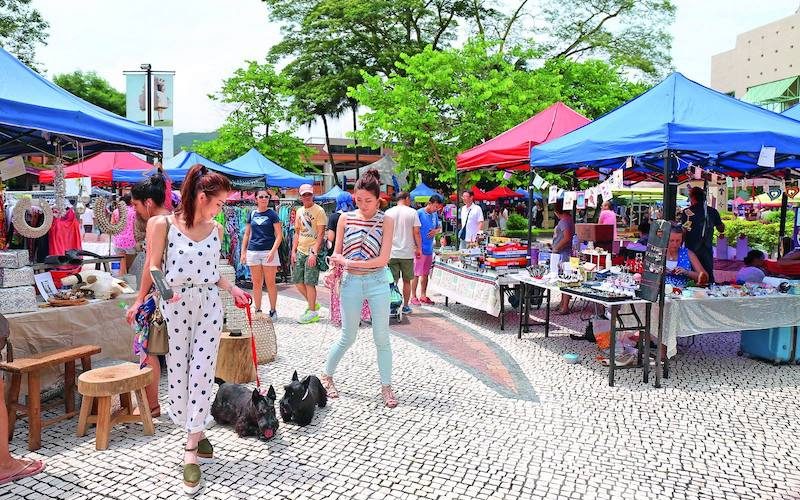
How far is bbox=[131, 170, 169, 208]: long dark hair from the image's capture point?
14.8ft

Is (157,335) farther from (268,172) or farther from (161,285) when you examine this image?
(268,172)

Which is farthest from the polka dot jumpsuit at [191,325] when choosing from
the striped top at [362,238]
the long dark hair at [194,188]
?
the striped top at [362,238]

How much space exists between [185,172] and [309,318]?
7.37 metres

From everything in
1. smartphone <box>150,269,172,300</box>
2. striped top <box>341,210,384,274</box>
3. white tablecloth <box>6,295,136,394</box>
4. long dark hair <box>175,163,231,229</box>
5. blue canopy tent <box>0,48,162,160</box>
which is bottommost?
white tablecloth <box>6,295,136,394</box>

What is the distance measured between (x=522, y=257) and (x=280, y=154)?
2091cm

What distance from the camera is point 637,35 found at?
28.5 meters

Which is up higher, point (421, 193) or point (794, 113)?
point (794, 113)

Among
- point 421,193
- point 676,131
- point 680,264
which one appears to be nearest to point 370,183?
point 676,131

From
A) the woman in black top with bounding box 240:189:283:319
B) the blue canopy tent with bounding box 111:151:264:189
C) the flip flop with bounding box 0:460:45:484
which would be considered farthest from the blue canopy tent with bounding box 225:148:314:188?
the flip flop with bounding box 0:460:45:484

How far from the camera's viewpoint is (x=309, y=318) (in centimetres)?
791

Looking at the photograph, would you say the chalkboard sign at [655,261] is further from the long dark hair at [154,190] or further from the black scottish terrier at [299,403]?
the long dark hair at [154,190]

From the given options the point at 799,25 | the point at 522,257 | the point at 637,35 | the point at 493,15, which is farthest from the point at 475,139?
the point at 799,25

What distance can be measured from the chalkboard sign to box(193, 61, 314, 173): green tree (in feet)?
76.0

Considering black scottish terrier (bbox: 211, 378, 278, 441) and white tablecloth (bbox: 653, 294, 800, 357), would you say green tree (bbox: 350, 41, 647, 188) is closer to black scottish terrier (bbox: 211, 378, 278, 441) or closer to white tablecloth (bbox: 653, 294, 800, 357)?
white tablecloth (bbox: 653, 294, 800, 357)
